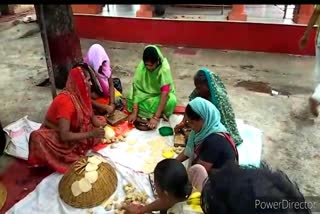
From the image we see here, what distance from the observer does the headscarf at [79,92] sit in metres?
2.54

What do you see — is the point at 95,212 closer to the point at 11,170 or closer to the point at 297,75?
the point at 11,170

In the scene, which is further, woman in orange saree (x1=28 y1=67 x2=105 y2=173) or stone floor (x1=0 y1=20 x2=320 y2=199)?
stone floor (x1=0 y1=20 x2=320 y2=199)

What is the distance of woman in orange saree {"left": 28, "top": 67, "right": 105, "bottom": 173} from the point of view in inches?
97.9

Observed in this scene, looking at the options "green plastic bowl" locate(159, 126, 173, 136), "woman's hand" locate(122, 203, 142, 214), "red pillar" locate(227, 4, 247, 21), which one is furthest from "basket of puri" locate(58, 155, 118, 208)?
"red pillar" locate(227, 4, 247, 21)

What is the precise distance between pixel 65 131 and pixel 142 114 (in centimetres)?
92

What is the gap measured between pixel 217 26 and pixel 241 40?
1.46 feet

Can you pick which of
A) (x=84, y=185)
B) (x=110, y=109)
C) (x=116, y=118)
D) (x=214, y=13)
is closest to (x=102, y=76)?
(x=110, y=109)

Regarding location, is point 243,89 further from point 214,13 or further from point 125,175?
point 214,13

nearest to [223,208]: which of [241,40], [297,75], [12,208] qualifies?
[12,208]

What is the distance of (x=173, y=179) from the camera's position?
184 cm

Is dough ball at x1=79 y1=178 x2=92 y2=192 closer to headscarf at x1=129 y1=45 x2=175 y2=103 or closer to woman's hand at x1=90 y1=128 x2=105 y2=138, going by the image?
woman's hand at x1=90 y1=128 x2=105 y2=138

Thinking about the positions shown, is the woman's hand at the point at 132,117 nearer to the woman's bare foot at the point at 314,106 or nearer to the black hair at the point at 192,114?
the black hair at the point at 192,114

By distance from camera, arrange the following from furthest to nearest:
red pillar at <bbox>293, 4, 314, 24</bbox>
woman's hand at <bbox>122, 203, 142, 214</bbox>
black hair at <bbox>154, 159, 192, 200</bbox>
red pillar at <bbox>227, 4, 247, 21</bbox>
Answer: red pillar at <bbox>227, 4, 247, 21</bbox> < red pillar at <bbox>293, 4, 314, 24</bbox> < woman's hand at <bbox>122, 203, 142, 214</bbox> < black hair at <bbox>154, 159, 192, 200</bbox>

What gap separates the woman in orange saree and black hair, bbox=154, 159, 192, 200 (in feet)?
2.86
